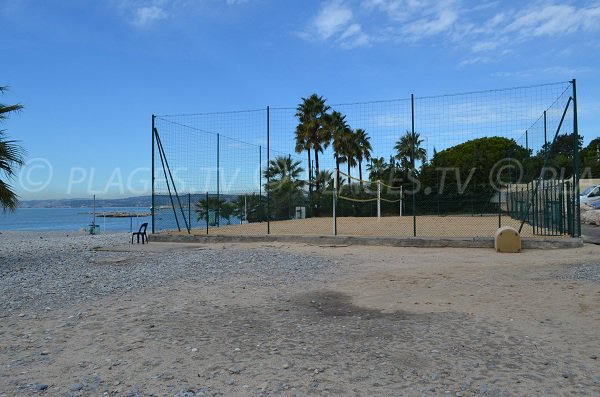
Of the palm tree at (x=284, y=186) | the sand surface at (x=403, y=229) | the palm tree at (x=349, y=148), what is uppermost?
the palm tree at (x=349, y=148)

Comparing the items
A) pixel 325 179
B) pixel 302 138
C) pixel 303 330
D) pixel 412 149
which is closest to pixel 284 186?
pixel 325 179

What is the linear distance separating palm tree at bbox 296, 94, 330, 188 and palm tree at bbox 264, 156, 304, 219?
29.2 ft

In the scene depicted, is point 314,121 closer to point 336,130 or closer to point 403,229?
point 336,130

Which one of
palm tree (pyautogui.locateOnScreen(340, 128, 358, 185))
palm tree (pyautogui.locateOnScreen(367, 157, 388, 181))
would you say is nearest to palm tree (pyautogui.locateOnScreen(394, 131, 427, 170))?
palm tree (pyautogui.locateOnScreen(367, 157, 388, 181))

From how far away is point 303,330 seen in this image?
5285mm

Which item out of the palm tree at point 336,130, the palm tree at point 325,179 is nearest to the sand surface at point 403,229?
the palm tree at point 325,179

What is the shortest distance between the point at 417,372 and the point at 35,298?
5540 mm

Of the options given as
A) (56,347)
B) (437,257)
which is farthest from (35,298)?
(437,257)

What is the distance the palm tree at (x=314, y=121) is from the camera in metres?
41.2

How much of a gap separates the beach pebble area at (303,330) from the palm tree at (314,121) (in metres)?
31.9

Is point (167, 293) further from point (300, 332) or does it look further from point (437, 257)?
point (437, 257)

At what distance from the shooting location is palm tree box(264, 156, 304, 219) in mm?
28516

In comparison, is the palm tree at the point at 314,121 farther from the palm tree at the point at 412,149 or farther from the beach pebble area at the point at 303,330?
the beach pebble area at the point at 303,330

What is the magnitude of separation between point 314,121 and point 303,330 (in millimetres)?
36760
